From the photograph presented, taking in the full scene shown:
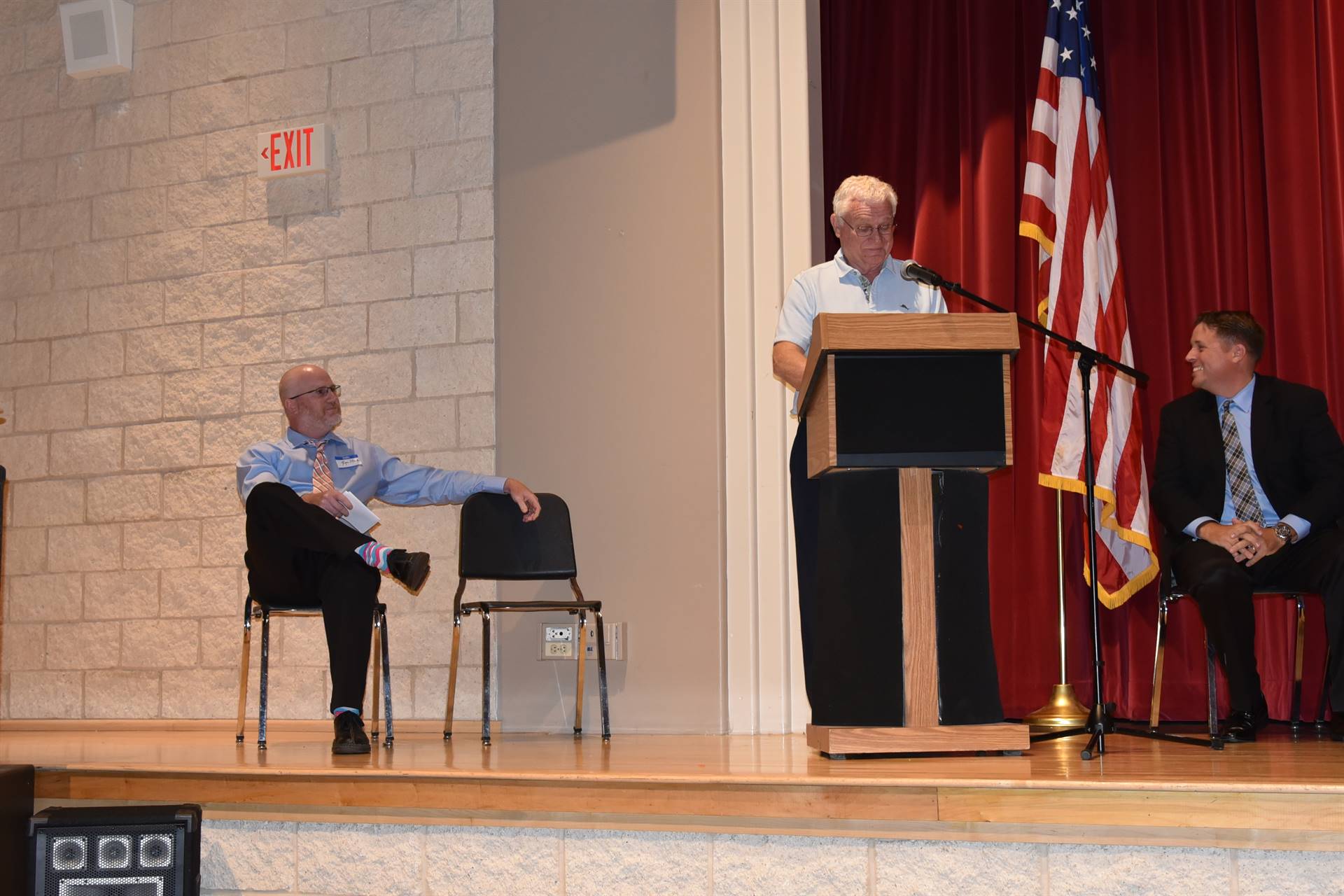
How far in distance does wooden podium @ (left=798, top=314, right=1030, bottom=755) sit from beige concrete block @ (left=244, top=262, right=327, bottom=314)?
9.19 ft

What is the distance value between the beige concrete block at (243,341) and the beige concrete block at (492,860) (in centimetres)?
282

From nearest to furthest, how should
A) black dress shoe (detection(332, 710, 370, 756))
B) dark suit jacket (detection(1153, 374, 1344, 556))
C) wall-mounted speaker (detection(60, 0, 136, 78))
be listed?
1. black dress shoe (detection(332, 710, 370, 756))
2. dark suit jacket (detection(1153, 374, 1344, 556))
3. wall-mounted speaker (detection(60, 0, 136, 78))

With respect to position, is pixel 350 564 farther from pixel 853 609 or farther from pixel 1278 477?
pixel 1278 477

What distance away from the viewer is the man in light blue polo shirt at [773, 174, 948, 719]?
316cm

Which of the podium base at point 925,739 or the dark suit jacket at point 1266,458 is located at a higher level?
the dark suit jacket at point 1266,458

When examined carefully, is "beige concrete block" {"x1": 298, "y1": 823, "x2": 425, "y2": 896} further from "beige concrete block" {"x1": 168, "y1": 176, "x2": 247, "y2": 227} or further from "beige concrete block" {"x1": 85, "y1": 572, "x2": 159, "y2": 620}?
"beige concrete block" {"x1": 168, "y1": 176, "x2": 247, "y2": 227}

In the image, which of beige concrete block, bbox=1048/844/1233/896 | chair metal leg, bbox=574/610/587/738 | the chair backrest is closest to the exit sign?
the chair backrest

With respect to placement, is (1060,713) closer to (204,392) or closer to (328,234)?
(328,234)

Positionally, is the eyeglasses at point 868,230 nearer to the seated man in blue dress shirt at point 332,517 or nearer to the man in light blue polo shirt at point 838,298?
the man in light blue polo shirt at point 838,298

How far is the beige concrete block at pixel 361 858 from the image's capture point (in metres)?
2.73

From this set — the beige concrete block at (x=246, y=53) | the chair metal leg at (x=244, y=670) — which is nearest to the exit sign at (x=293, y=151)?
the beige concrete block at (x=246, y=53)

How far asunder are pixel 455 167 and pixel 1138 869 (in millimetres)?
3493

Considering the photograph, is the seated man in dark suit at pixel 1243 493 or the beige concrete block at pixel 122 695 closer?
the seated man in dark suit at pixel 1243 493

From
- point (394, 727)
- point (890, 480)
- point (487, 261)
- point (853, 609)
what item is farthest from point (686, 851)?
point (487, 261)
